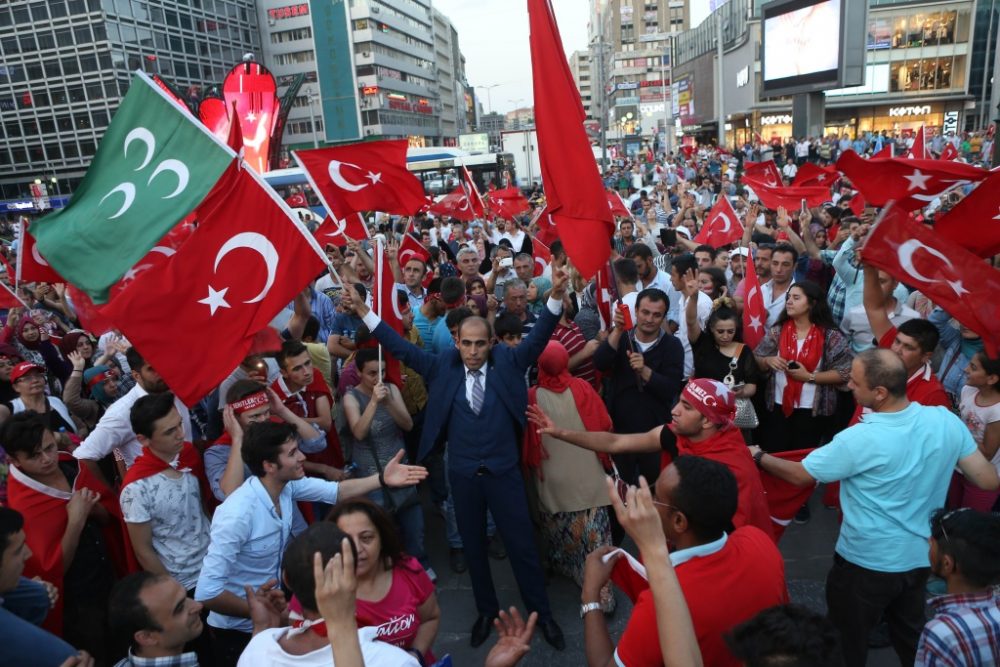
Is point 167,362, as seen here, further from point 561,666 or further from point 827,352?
point 827,352

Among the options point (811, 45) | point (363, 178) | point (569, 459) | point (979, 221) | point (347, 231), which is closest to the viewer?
point (569, 459)

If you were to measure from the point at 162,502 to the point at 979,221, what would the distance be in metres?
5.29

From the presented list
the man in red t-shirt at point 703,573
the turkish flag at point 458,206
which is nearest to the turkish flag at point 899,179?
the man in red t-shirt at point 703,573

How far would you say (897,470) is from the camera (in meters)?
2.93

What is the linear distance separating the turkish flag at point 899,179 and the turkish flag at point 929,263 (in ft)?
3.97

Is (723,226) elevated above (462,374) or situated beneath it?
elevated above

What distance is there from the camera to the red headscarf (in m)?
4.24

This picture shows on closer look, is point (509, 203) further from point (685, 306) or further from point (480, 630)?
point (480, 630)

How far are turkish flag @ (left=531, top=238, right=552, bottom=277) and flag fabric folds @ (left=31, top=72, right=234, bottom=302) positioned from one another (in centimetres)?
562

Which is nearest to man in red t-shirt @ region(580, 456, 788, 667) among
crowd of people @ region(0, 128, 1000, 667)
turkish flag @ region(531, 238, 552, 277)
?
crowd of people @ region(0, 128, 1000, 667)

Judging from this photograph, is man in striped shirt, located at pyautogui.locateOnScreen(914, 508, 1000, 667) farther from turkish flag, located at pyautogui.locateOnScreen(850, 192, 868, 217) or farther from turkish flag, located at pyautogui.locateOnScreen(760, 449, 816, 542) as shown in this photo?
turkish flag, located at pyautogui.locateOnScreen(850, 192, 868, 217)

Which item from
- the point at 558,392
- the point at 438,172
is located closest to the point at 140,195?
the point at 558,392

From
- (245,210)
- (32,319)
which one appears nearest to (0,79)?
(32,319)

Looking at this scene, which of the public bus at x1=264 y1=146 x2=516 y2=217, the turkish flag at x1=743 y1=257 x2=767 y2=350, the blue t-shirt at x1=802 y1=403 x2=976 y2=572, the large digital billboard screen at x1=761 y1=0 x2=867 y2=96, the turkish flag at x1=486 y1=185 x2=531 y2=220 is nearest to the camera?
the blue t-shirt at x1=802 y1=403 x2=976 y2=572
